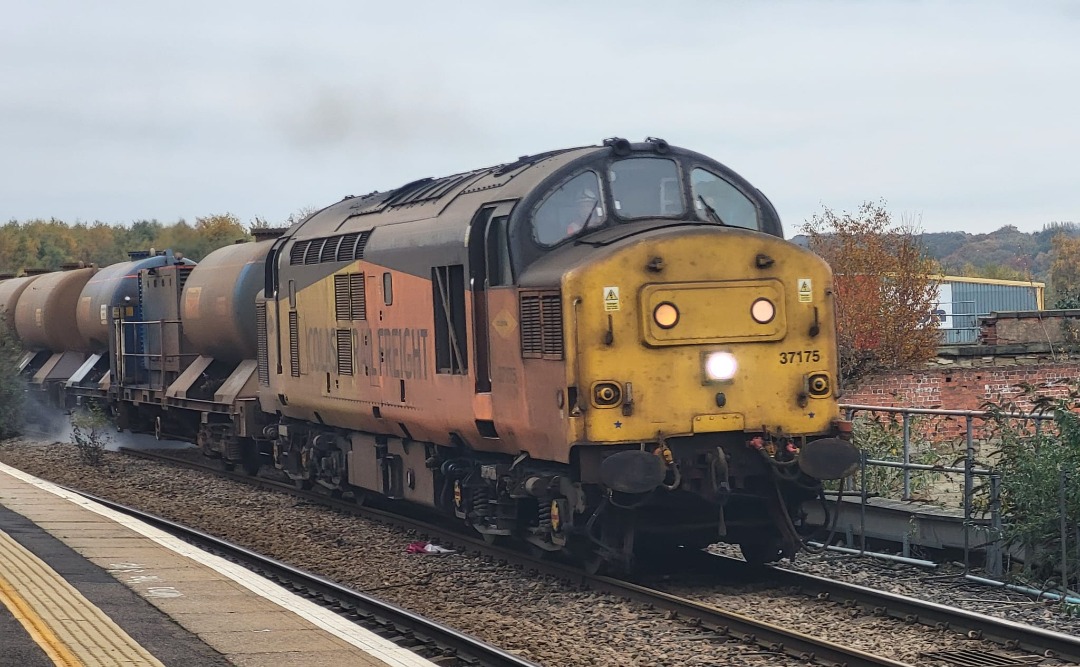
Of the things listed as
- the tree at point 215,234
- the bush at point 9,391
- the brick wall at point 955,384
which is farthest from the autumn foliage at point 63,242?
the brick wall at point 955,384

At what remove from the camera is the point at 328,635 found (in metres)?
9.63

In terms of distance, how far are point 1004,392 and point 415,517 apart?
1361 centimetres

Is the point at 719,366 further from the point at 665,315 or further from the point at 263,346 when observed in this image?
the point at 263,346

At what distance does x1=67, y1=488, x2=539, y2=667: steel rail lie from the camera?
965 cm

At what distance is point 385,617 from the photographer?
11.2 metres

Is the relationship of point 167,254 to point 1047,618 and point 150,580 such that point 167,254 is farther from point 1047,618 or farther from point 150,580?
point 1047,618

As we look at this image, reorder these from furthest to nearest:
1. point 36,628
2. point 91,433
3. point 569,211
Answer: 1. point 91,433
2. point 569,211
3. point 36,628

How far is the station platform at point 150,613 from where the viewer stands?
8711mm

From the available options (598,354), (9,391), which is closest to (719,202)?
(598,354)

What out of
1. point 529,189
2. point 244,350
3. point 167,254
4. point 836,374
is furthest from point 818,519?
point 167,254

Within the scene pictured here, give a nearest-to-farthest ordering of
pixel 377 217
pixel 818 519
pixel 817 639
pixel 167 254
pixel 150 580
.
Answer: pixel 817 639 → pixel 150 580 → pixel 818 519 → pixel 377 217 → pixel 167 254

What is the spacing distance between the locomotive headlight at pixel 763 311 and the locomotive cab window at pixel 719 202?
131 centimetres

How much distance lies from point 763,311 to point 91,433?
19.9 metres

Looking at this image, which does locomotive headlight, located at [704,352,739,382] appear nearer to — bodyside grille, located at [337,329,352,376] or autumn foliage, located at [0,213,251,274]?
bodyside grille, located at [337,329,352,376]
